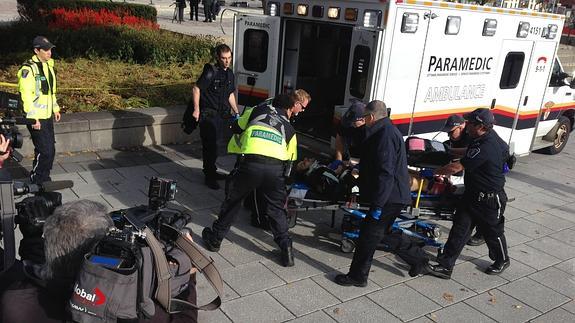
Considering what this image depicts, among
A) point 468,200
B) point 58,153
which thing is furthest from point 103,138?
point 468,200

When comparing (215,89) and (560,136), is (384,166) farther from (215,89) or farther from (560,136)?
(560,136)

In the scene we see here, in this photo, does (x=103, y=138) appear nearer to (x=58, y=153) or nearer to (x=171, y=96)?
(x=58, y=153)

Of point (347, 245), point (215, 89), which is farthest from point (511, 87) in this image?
point (215, 89)

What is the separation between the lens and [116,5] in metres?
16.4

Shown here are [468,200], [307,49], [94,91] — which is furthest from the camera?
[94,91]

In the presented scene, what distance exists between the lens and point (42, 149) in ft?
19.9

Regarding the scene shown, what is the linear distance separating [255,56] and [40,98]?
10.0 ft

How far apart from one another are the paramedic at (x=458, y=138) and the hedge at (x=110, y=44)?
7612 mm

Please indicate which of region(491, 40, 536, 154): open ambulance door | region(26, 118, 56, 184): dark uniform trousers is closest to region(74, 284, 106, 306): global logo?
region(26, 118, 56, 184): dark uniform trousers

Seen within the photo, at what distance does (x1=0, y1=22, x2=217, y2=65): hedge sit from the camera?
11.5 meters

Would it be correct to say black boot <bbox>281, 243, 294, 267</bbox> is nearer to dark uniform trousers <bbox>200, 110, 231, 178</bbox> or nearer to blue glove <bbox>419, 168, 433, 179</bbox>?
blue glove <bbox>419, 168, 433, 179</bbox>

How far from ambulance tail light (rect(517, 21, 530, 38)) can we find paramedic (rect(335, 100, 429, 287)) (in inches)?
168

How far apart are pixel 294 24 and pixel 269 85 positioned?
3.25 ft

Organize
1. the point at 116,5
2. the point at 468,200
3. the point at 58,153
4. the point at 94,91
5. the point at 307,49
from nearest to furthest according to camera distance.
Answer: the point at 468,200 → the point at 58,153 → the point at 307,49 → the point at 94,91 → the point at 116,5
